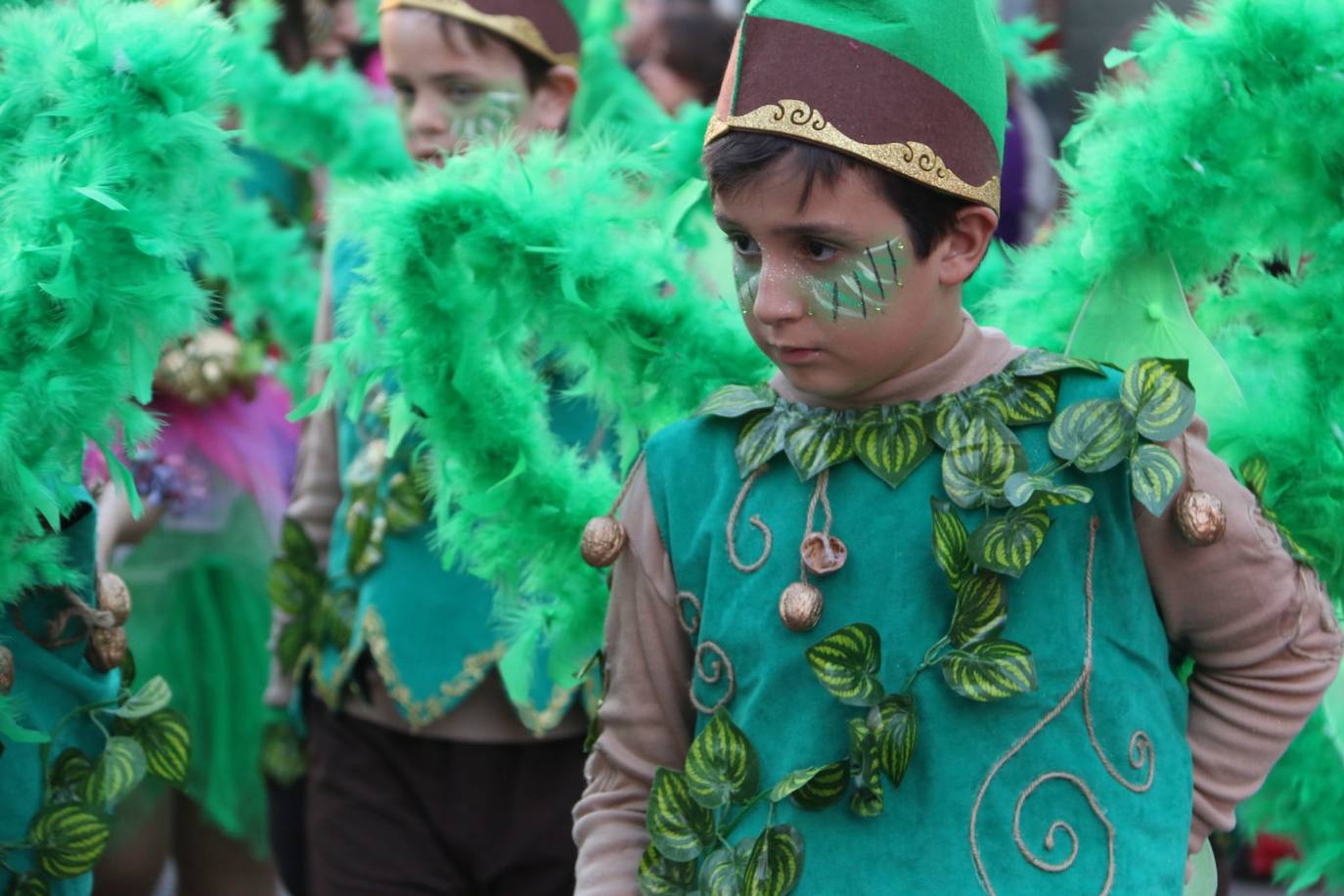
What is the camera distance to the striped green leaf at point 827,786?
1889 mm

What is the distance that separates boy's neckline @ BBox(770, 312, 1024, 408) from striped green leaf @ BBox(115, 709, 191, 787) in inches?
37.4

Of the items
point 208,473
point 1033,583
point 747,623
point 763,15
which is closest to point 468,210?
point 763,15

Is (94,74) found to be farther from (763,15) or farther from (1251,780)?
(1251,780)

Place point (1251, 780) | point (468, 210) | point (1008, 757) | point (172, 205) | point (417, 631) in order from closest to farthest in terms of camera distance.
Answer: point (1008, 757) → point (1251, 780) → point (172, 205) → point (468, 210) → point (417, 631)

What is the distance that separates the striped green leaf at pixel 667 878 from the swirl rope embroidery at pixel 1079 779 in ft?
1.04

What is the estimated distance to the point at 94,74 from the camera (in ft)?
6.70

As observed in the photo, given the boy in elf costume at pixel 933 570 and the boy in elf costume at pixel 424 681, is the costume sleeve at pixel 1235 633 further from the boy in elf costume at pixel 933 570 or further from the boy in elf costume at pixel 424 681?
the boy in elf costume at pixel 424 681

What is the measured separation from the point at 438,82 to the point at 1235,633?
1.79m

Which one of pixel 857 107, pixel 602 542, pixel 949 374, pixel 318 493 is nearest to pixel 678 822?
pixel 602 542

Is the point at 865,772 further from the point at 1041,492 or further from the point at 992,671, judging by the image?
the point at 1041,492

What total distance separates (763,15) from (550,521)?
2.58ft

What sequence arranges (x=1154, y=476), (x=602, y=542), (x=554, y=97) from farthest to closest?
(x=554, y=97) < (x=602, y=542) < (x=1154, y=476)

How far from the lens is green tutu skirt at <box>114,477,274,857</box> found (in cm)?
364

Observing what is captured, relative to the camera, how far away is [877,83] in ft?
6.15
